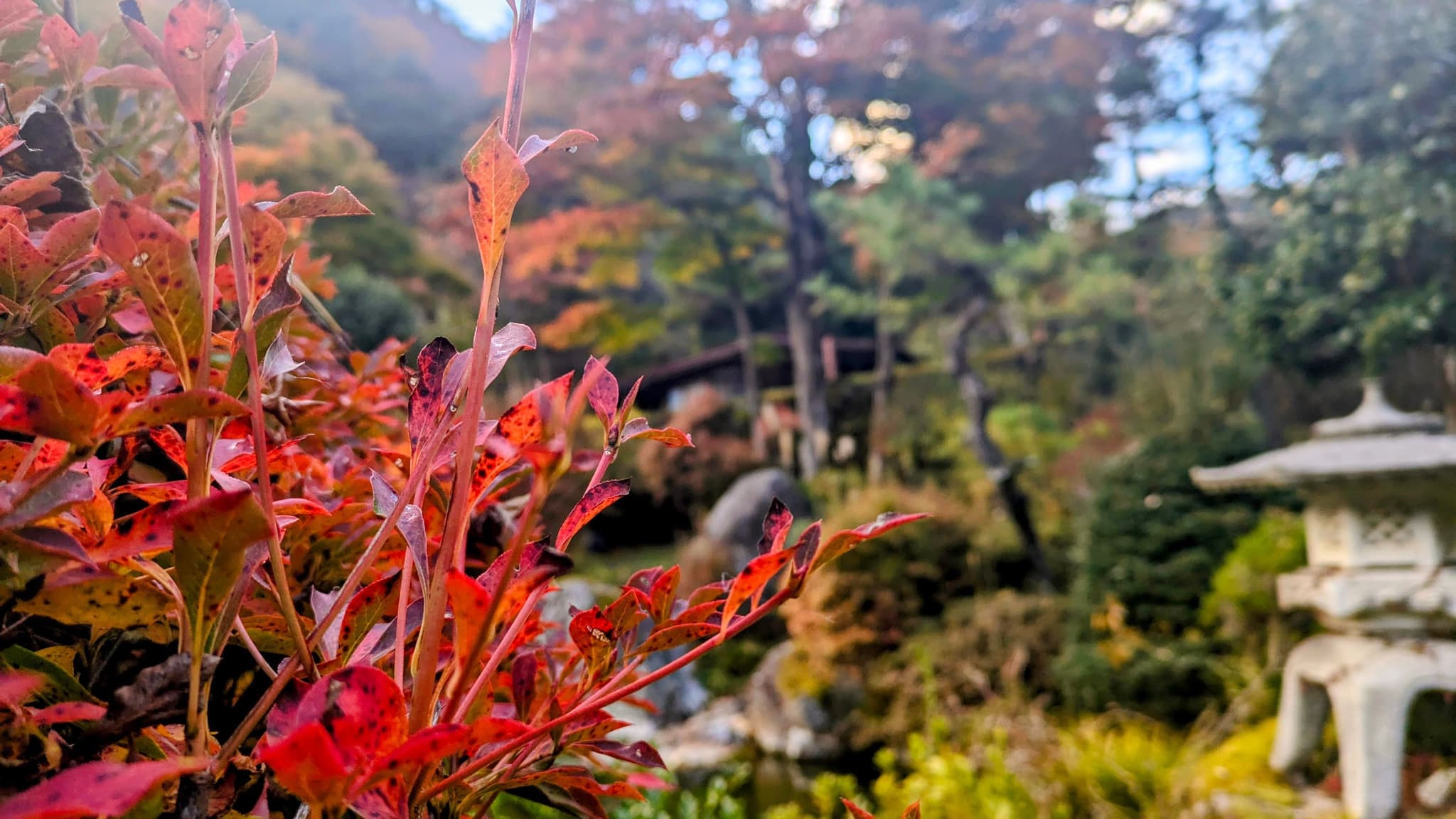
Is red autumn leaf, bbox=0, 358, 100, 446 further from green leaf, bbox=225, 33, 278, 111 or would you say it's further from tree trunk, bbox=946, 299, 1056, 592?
tree trunk, bbox=946, 299, 1056, 592

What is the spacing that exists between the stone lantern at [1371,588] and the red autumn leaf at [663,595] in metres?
3.06

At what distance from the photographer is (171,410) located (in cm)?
21

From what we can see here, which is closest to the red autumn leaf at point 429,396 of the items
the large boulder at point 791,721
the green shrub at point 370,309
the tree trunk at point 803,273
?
the large boulder at point 791,721

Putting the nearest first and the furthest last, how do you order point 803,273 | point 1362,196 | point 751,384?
point 1362,196 → point 803,273 → point 751,384

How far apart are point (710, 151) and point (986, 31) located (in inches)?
158

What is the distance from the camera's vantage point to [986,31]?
→ 10.3 meters

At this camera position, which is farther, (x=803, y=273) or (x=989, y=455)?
(x=803, y=273)

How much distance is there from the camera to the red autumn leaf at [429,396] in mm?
294

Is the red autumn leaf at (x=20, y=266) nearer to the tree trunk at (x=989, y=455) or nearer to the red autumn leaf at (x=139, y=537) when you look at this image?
the red autumn leaf at (x=139, y=537)

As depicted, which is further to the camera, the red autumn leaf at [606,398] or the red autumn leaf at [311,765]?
the red autumn leaf at [606,398]

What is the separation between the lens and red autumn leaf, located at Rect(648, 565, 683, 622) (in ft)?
1.01

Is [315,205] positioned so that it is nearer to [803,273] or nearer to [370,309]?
[370,309]

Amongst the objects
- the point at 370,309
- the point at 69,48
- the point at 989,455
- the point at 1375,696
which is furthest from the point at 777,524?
the point at 370,309

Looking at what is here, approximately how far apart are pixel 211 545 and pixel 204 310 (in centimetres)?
8
